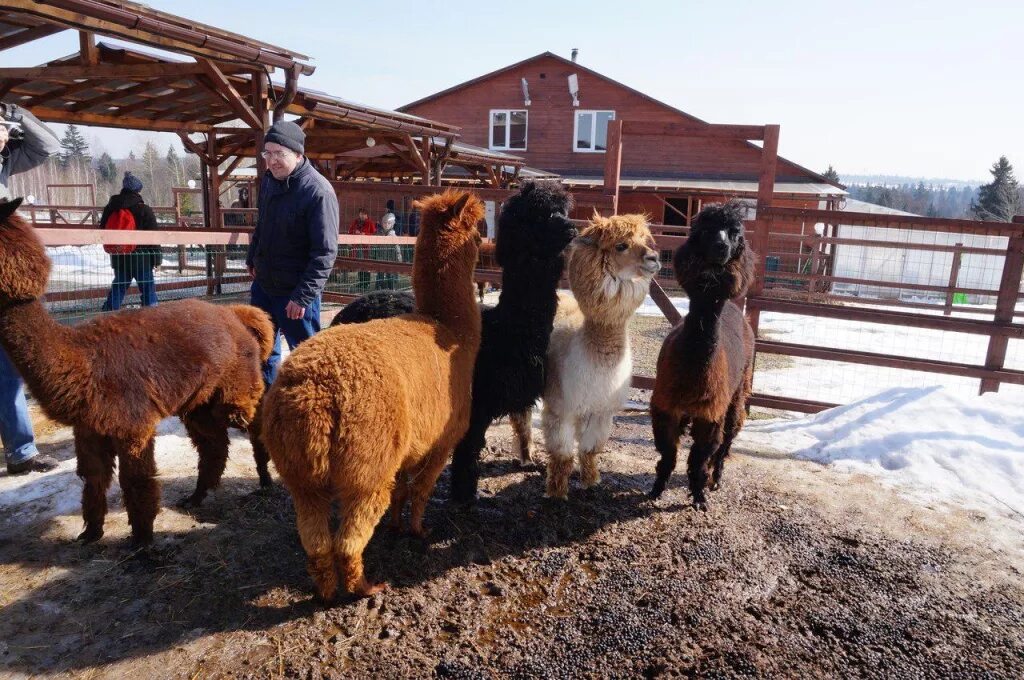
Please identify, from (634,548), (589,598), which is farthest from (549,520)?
(589,598)

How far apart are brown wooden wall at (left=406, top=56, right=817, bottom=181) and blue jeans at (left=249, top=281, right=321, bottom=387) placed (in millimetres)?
20825

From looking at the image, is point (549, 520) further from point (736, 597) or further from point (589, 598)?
point (736, 597)

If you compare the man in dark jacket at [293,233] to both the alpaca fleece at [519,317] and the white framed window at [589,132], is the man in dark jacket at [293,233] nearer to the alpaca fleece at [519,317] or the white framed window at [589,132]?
the alpaca fleece at [519,317]

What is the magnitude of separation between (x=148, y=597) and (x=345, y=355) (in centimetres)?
152

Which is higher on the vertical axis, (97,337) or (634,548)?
(97,337)

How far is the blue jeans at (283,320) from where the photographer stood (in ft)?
13.2

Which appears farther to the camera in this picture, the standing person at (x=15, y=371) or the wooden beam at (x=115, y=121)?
the wooden beam at (x=115, y=121)

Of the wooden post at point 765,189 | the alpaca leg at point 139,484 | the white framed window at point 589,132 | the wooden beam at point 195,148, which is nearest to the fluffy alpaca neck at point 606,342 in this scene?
the wooden post at point 765,189

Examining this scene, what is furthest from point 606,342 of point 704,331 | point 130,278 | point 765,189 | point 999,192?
point 999,192

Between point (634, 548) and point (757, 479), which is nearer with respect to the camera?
point (634, 548)

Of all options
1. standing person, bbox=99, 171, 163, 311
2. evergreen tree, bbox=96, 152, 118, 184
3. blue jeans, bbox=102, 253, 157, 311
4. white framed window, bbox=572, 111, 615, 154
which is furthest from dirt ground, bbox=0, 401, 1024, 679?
evergreen tree, bbox=96, 152, 118, 184

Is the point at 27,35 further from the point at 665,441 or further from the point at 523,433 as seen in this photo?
the point at 665,441

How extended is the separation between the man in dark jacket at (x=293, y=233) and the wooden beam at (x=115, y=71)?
13.6 feet

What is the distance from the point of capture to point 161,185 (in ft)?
202
